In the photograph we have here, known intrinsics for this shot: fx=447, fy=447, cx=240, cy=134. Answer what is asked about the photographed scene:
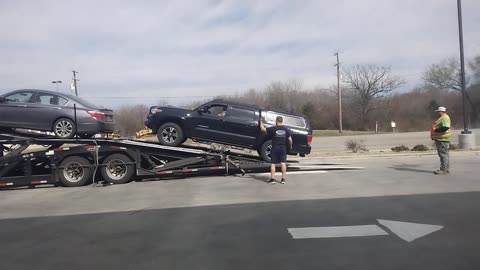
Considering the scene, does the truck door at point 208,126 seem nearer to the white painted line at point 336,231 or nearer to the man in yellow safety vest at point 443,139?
the man in yellow safety vest at point 443,139

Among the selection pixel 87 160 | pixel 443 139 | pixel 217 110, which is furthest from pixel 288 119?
pixel 87 160

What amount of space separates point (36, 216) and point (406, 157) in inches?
513

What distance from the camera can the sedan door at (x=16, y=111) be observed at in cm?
1136

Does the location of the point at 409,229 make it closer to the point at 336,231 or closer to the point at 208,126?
the point at 336,231

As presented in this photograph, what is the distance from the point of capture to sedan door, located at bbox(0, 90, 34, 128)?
11.4m

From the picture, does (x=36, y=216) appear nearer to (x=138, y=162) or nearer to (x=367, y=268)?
(x=138, y=162)

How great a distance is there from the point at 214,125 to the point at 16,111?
5.10 m

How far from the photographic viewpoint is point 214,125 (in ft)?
40.9

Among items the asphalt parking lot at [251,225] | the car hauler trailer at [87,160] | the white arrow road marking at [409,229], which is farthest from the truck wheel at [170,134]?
the white arrow road marking at [409,229]

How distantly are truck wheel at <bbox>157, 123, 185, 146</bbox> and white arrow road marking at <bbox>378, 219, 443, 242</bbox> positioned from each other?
709cm

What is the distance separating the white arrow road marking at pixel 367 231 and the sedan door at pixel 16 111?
8231 millimetres

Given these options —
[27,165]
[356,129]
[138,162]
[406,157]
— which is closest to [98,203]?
[138,162]

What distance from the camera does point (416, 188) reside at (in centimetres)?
946

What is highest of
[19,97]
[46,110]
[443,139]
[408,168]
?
[19,97]
